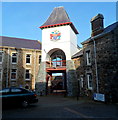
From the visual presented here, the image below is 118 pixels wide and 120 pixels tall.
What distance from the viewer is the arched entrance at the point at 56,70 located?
19.5 meters

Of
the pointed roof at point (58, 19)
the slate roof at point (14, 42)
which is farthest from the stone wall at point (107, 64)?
the slate roof at point (14, 42)

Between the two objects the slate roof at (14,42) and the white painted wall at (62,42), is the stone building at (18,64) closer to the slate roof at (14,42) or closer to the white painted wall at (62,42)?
the slate roof at (14,42)

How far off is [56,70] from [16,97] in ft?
34.3

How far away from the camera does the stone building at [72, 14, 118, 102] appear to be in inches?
453

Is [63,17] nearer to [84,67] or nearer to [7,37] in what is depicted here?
[84,67]

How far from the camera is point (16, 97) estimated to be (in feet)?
30.9

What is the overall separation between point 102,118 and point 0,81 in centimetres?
1940

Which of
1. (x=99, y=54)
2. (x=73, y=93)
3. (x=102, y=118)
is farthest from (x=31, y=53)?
(x=102, y=118)

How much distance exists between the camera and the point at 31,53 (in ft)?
80.0

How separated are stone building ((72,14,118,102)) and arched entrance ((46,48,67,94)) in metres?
4.36

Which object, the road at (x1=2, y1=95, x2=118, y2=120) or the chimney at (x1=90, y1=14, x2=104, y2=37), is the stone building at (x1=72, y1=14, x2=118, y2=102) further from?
the road at (x1=2, y1=95, x2=118, y2=120)

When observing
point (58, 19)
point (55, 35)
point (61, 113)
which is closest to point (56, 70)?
point (55, 35)

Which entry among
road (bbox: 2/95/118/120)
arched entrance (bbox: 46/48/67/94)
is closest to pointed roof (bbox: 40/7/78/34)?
arched entrance (bbox: 46/48/67/94)

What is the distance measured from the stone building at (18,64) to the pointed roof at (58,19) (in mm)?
6498
